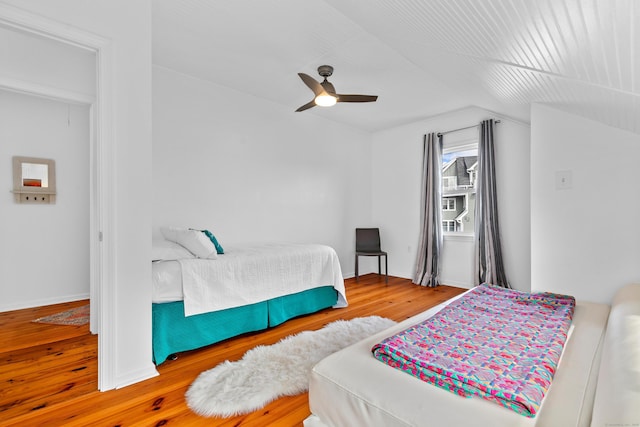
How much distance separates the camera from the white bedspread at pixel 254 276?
242 cm

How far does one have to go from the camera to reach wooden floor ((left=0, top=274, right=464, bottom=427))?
1.61m

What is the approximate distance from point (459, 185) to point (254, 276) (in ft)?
11.7

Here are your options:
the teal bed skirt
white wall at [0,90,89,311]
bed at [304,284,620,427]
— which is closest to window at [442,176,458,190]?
the teal bed skirt

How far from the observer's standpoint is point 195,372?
2.10m

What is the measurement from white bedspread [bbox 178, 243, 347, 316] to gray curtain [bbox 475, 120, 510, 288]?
2074 mm

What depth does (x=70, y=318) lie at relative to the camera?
3115 millimetres

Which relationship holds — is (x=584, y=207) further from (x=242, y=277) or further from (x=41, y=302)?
(x=41, y=302)

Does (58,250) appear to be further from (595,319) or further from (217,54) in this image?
(595,319)

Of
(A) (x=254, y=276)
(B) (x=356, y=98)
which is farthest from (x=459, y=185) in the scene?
(A) (x=254, y=276)

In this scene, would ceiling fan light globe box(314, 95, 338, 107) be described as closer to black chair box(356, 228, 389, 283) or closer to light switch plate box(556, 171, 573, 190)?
light switch plate box(556, 171, 573, 190)

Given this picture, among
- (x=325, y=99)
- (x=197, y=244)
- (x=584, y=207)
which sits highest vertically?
(x=325, y=99)

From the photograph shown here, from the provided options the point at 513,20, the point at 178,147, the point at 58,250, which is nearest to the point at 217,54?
the point at 178,147

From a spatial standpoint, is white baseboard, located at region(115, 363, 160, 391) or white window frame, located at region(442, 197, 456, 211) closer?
white baseboard, located at region(115, 363, 160, 391)

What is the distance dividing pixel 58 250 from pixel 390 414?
4367 mm
